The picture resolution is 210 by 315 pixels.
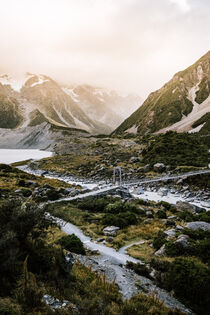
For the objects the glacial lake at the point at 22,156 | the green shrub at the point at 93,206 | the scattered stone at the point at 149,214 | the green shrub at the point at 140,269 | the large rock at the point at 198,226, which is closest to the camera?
the green shrub at the point at 140,269

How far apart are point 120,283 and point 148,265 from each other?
272 centimetres

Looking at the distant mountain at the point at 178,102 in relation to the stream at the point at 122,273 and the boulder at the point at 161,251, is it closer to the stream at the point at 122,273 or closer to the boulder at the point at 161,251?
the boulder at the point at 161,251

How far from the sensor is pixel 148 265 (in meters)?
10.9

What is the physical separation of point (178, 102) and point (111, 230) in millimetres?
155066

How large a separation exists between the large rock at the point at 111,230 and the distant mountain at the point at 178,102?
123748 mm

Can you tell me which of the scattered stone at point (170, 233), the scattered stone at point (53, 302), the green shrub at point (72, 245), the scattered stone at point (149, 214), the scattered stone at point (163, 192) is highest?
the scattered stone at point (53, 302)

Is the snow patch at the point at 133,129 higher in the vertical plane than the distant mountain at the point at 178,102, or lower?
lower

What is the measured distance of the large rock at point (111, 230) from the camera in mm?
15294

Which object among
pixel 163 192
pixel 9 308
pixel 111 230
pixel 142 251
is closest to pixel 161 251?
pixel 142 251

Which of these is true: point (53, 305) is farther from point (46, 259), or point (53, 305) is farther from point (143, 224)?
point (143, 224)

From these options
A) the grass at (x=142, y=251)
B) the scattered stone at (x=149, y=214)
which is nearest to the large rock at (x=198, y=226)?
the scattered stone at (x=149, y=214)

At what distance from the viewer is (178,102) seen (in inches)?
6043

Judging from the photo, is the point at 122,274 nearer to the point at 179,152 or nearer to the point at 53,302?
the point at 53,302

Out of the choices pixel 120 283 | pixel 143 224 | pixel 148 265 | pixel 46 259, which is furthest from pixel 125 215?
pixel 46 259
